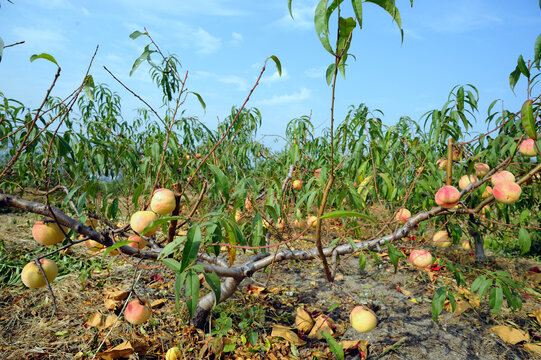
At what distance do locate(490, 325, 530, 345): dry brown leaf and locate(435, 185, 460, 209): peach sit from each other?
1338mm

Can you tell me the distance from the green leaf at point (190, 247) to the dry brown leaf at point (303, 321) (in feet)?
Result: 4.78

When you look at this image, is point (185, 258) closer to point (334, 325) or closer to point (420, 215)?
point (420, 215)

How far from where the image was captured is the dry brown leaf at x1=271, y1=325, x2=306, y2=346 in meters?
1.79

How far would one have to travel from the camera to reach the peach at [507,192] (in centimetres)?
128

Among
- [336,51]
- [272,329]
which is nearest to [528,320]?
[272,329]

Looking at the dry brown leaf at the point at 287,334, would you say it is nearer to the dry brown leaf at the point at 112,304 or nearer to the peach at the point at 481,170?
the dry brown leaf at the point at 112,304

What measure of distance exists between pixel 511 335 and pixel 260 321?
1685 millimetres

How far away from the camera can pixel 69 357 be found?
1587mm

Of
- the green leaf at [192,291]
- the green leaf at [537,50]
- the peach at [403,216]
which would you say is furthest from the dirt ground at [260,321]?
the green leaf at [537,50]

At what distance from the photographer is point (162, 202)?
114cm

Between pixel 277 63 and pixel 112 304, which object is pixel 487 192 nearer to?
pixel 277 63

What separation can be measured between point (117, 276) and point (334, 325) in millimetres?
1857

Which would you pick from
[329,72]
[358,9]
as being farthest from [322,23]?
[329,72]

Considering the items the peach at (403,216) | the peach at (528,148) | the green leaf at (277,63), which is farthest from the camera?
the peach at (528,148)
